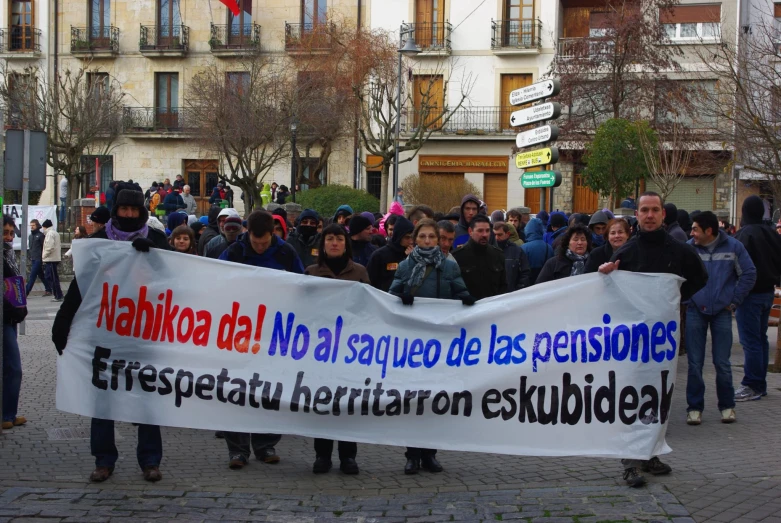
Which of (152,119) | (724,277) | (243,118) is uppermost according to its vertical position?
(152,119)

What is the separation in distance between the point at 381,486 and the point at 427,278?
57.1 inches

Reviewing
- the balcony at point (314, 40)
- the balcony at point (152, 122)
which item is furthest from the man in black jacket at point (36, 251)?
the balcony at point (152, 122)

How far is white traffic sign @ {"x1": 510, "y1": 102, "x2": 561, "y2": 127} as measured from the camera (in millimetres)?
15125

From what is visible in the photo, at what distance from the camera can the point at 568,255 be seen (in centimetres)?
866

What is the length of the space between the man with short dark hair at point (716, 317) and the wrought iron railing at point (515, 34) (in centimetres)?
3193

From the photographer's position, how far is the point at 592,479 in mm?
6598

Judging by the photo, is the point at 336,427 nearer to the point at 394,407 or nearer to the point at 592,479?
the point at 394,407

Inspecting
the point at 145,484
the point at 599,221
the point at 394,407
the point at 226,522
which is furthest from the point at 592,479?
the point at 599,221

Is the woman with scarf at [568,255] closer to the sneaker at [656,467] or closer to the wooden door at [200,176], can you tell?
the sneaker at [656,467]

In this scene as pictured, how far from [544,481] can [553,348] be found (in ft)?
3.08

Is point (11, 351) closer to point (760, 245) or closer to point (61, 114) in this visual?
point (760, 245)

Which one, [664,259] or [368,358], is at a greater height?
[664,259]

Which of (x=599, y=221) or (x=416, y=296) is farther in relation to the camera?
(x=599, y=221)

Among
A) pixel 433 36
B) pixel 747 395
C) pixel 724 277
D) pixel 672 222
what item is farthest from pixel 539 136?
pixel 433 36
